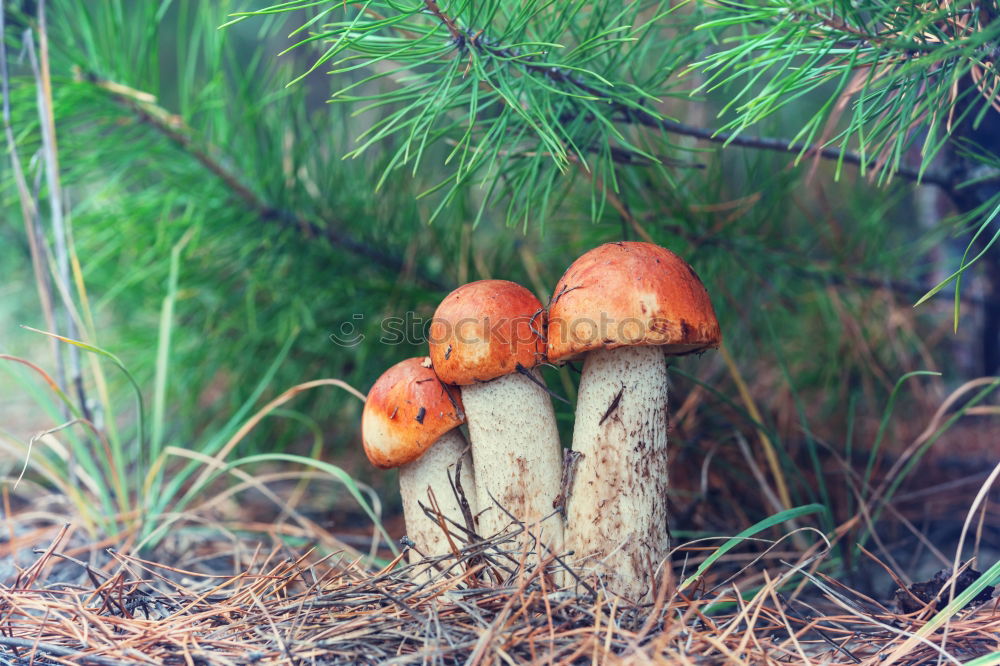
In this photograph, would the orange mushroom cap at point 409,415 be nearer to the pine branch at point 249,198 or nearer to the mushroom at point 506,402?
the mushroom at point 506,402

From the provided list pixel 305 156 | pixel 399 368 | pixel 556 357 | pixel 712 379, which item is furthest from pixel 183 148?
pixel 712 379

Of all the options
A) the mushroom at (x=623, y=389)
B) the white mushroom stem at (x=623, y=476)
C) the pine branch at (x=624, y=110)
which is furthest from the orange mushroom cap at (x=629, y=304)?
the pine branch at (x=624, y=110)

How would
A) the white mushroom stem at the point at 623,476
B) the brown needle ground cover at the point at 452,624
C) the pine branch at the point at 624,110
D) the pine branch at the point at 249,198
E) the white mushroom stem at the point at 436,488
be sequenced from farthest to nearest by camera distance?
the pine branch at the point at 249,198, the white mushroom stem at the point at 436,488, the white mushroom stem at the point at 623,476, the pine branch at the point at 624,110, the brown needle ground cover at the point at 452,624

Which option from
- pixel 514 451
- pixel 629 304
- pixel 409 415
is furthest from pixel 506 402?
pixel 629 304

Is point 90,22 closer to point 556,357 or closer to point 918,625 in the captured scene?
point 556,357

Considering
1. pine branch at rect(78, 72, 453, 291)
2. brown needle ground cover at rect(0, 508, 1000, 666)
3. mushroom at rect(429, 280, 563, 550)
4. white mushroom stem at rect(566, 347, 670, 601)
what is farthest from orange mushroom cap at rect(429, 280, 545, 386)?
pine branch at rect(78, 72, 453, 291)

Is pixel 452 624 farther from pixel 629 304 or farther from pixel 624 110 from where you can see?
pixel 624 110

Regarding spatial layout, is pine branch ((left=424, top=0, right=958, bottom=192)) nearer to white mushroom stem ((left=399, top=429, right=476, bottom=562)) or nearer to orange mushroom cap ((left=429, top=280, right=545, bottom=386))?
orange mushroom cap ((left=429, top=280, right=545, bottom=386))
